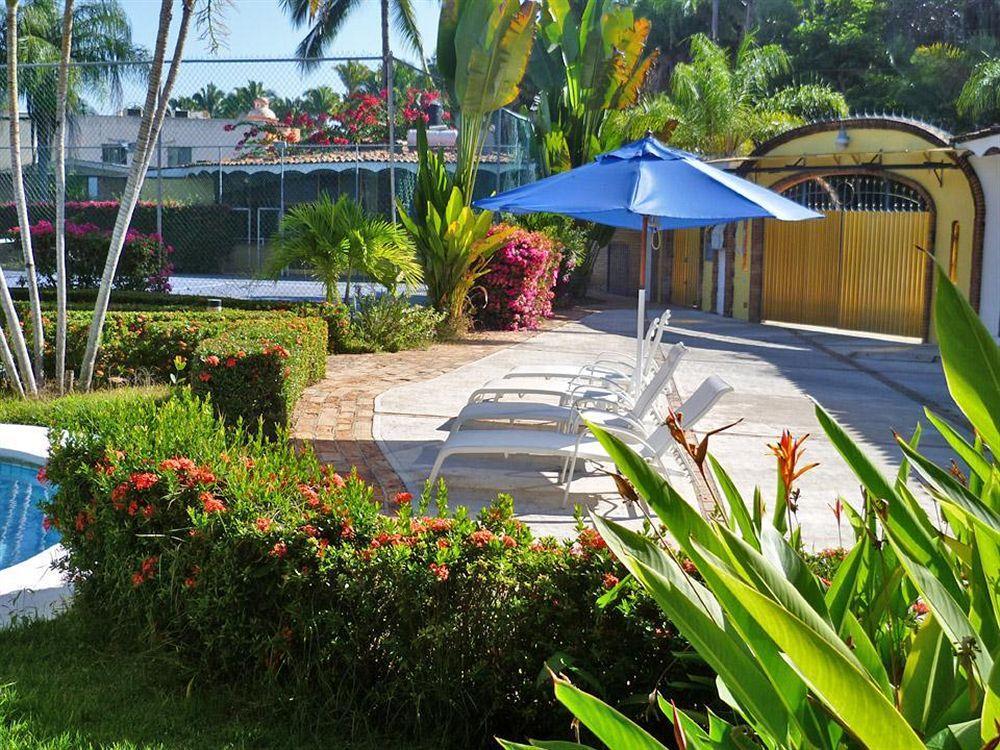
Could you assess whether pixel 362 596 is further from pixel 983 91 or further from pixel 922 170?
pixel 983 91

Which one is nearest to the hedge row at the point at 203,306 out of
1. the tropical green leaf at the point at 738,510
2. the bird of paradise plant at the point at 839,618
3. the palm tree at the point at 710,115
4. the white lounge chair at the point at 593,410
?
the white lounge chair at the point at 593,410

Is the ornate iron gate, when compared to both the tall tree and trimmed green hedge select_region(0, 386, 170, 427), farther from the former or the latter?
the tall tree

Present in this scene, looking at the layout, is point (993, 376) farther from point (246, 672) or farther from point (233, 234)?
point (233, 234)

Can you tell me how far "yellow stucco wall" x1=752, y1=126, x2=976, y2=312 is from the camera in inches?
708

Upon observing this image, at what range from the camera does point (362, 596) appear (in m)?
3.77

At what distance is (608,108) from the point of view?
23.5 meters

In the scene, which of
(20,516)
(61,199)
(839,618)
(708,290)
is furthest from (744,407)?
(708,290)

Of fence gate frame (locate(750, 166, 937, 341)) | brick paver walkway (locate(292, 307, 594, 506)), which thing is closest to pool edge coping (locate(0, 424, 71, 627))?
brick paver walkway (locate(292, 307, 594, 506))

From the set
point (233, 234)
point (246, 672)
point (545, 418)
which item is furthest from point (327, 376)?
point (233, 234)

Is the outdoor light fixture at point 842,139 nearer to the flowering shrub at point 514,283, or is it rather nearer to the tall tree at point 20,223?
the flowering shrub at point 514,283

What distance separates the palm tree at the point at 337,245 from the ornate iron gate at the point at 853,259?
9387 mm

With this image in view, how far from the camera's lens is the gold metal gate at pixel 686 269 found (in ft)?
86.3

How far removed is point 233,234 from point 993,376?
107 feet

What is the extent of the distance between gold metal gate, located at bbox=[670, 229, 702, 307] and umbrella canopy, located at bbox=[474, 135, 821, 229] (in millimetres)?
16976
